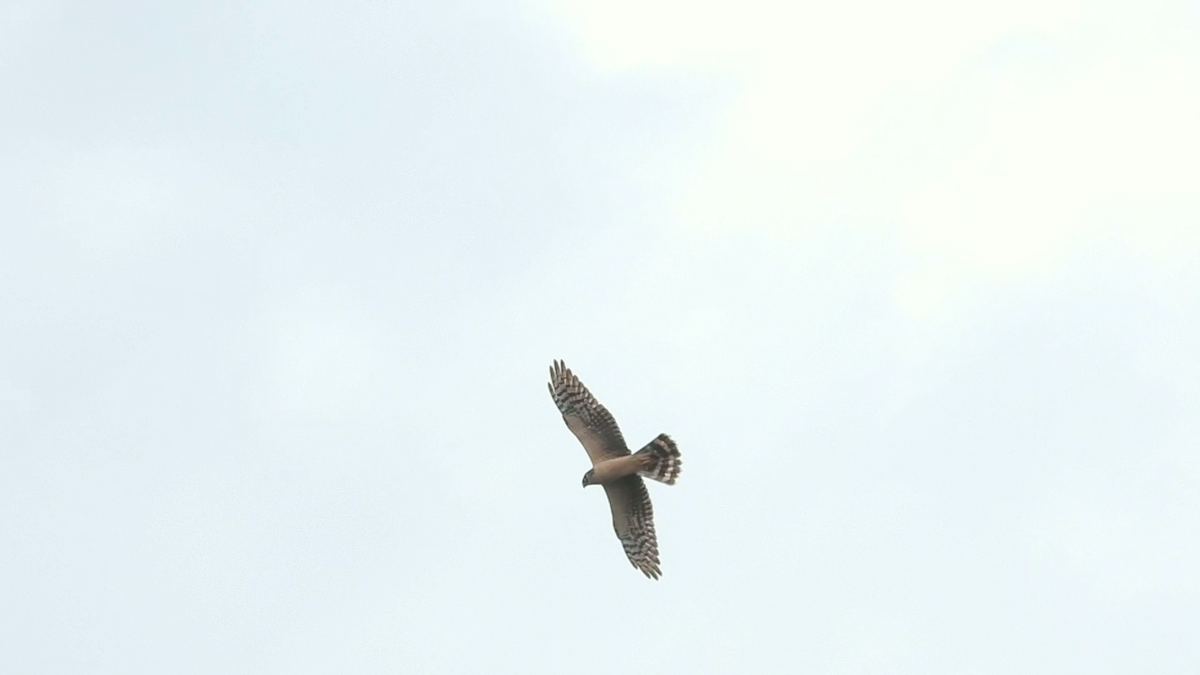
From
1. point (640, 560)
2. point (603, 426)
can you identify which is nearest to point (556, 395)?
point (603, 426)

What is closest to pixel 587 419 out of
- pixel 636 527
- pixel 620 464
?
pixel 620 464

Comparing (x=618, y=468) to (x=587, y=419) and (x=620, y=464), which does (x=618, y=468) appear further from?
(x=587, y=419)

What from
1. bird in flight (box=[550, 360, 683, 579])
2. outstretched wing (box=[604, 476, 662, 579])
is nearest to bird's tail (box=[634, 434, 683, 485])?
bird in flight (box=[550, 360, 683, 579])

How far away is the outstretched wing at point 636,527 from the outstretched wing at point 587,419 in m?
1.01

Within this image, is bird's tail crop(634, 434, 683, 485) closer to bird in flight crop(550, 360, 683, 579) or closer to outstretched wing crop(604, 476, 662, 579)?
bird in flight crop(550, 360, 683, 579)

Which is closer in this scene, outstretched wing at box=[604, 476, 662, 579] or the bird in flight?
the bird in flight

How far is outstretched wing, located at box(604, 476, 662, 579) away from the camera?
45.7 meters

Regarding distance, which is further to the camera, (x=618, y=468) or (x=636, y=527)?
(x=636, y=527)

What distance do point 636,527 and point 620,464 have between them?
228 cm

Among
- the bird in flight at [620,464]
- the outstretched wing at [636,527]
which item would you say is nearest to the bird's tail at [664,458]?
the bird in flight at [620,464]

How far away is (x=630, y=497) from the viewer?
45.6 m

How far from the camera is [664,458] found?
145 feet

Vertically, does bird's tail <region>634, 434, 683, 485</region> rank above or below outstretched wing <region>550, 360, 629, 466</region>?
below

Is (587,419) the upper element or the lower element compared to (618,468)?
upper
